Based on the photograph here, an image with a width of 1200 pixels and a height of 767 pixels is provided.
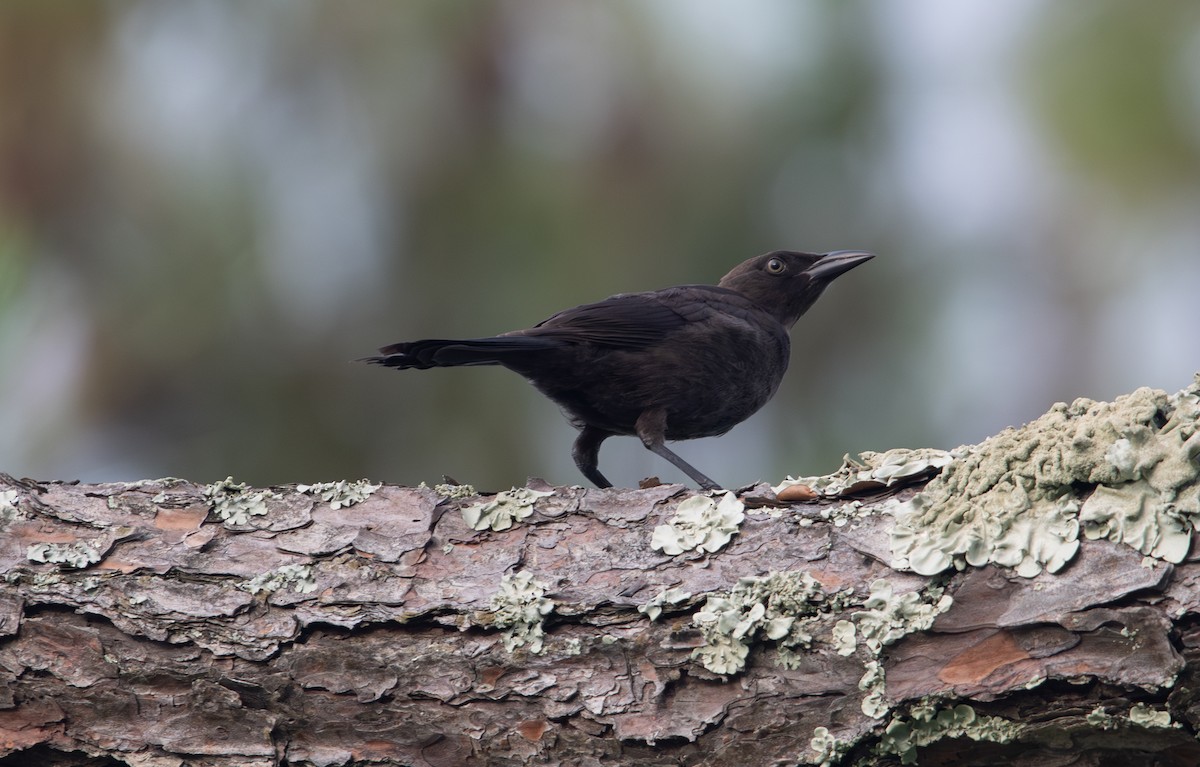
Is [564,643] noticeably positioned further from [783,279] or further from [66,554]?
[783,279]

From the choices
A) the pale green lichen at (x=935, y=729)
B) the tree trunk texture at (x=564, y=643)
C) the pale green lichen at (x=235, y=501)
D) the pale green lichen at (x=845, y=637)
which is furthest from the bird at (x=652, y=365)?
the pale green lichen at (x=935, y=729)

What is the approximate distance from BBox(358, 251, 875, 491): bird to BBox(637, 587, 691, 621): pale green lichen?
1644mm

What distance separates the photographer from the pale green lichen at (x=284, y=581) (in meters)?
2.24

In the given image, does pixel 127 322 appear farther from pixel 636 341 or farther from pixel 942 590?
pixel 942 590

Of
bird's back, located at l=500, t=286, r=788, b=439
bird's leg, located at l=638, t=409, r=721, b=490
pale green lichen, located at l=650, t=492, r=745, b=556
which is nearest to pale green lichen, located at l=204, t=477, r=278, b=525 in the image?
pale green lichen, located at l=650, t=492, r=745, b=556

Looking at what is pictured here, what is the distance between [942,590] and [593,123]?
3221 millimetres

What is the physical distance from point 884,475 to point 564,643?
0.75 m

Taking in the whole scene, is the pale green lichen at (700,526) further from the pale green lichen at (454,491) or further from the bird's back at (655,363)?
the bird's back at (655,363)

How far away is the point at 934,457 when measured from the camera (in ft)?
7.75

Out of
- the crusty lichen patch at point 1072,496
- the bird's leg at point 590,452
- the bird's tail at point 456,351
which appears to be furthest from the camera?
the bird's leg at point 590,452

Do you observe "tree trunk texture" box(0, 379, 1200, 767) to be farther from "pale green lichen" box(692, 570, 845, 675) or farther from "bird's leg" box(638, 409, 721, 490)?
"bird's leg" box(638, 409, 721, 490)

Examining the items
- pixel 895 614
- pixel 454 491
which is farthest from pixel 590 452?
pixel 895 614

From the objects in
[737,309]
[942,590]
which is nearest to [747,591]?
[942,590]

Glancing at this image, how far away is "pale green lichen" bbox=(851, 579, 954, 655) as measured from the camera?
6.41ft
